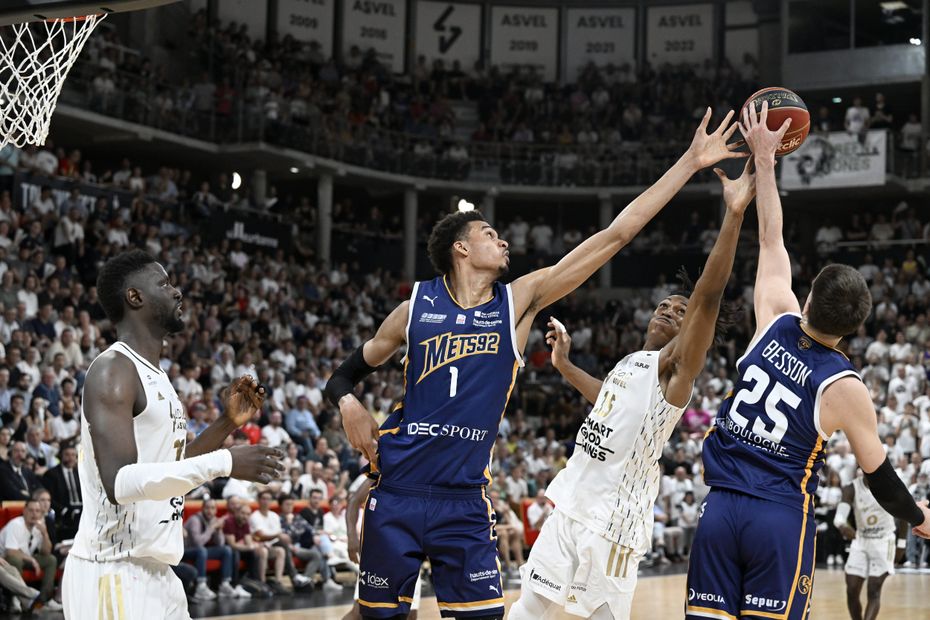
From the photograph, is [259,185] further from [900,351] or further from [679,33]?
[900,351]

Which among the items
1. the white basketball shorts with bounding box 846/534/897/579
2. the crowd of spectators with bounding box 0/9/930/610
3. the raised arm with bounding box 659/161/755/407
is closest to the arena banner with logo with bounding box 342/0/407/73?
the crowd of spectators with bounding box 0/9/930/610

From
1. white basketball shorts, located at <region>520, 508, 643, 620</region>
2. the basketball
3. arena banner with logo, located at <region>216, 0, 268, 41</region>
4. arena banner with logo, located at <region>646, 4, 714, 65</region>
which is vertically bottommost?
white basketball shorts, located at <region>520, 508, 643, 620</region>

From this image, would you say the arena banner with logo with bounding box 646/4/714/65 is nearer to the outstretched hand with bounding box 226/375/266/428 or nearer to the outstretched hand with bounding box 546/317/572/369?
the outstretched hand with bounding box 546/317/572/369

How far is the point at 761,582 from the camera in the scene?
4.29 metres

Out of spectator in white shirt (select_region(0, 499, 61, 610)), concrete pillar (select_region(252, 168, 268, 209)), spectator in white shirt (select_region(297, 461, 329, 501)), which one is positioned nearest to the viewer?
spectator in white shirt (select_region(0, 499, 61, 610))

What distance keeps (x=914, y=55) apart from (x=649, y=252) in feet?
24.7

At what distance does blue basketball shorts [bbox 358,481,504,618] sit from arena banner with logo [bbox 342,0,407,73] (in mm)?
25708

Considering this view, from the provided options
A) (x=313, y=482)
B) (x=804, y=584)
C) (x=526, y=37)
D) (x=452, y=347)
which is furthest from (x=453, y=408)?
(x=526, y=37)

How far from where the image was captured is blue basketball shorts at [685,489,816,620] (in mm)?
4281

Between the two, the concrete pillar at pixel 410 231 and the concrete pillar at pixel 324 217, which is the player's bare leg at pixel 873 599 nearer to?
the concrete pillar at pixel 324 217

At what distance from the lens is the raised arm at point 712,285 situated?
4625 mm

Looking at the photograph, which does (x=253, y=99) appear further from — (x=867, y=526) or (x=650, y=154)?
(x=867, y=526)

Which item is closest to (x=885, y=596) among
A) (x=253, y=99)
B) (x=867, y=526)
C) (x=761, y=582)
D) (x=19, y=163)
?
(x=867, y=526)

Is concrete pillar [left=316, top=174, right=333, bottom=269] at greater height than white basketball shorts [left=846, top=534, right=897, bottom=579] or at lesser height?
greater
